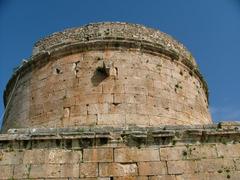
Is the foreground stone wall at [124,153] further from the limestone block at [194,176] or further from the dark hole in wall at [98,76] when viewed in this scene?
the dark hole in wall at [98,76]

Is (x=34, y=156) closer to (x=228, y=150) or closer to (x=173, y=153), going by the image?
(x=173, y=153)

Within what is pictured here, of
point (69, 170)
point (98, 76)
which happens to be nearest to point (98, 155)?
point (69, 170)

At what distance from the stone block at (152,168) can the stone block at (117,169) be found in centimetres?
10

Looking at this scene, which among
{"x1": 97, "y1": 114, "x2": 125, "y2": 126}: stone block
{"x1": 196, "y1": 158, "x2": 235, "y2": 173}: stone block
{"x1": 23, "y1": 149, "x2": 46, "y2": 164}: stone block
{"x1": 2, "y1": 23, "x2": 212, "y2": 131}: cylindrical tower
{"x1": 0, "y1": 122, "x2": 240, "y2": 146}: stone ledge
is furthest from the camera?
{"x1": 2, "y1": 23, "x2": 212, "y2": 131}: cylindrical tower

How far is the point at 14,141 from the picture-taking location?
6.96 meters

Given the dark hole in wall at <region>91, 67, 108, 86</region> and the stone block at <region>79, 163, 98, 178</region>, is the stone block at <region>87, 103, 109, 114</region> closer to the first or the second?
the dark hole in wall at <region>91, 67, 108, 86</region>

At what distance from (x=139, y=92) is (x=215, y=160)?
3355mm

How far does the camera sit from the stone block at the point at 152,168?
6.59m

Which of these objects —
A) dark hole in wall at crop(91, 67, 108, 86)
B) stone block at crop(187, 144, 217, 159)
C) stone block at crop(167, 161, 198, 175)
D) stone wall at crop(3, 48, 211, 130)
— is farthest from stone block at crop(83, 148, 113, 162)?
dark hole in wall at crop(91, 67, 108, 86)

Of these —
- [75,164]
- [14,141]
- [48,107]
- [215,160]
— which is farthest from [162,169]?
[48,107]

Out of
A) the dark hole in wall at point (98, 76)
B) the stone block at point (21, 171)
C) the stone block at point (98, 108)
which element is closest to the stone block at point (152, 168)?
the stone block at point (21, 171)

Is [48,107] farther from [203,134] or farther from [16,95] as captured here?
[203,134]

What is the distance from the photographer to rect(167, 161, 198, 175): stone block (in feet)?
21.7

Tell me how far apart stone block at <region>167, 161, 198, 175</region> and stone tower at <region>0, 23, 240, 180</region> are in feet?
0.06
